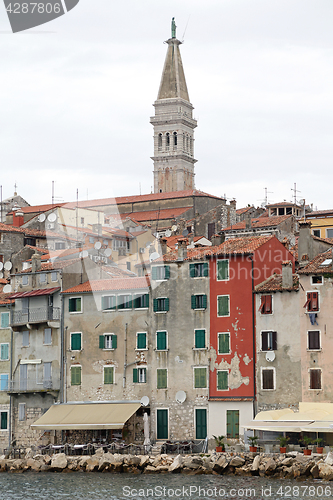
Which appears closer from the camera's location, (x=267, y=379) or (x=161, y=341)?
(x=267, y=379)

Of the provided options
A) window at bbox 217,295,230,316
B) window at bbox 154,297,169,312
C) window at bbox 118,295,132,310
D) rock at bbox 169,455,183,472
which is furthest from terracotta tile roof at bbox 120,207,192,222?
rock at bbox 169,455,183,472

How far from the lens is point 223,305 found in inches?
2056

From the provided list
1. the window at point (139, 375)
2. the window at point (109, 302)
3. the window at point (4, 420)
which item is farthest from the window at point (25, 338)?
the window at point (139, 375)

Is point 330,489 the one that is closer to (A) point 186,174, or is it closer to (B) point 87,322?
(B) point 87,322

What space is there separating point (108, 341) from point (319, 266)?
530 inches

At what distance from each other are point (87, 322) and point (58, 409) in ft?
17.7

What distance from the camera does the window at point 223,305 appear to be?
52.1 meters

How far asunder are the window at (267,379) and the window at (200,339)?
406cm

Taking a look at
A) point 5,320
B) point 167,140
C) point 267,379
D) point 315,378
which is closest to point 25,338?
point 5,320

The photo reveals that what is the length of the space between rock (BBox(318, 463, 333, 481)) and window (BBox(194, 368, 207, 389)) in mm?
11642

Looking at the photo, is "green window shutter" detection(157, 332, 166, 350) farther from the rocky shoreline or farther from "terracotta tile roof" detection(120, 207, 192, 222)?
"terracotta tile roof" detection(120, 207, 192, 222)

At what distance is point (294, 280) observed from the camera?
168ft

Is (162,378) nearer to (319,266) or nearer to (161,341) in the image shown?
(161,341)


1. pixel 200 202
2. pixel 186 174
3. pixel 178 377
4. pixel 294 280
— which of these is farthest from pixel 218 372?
pixel 186 174
